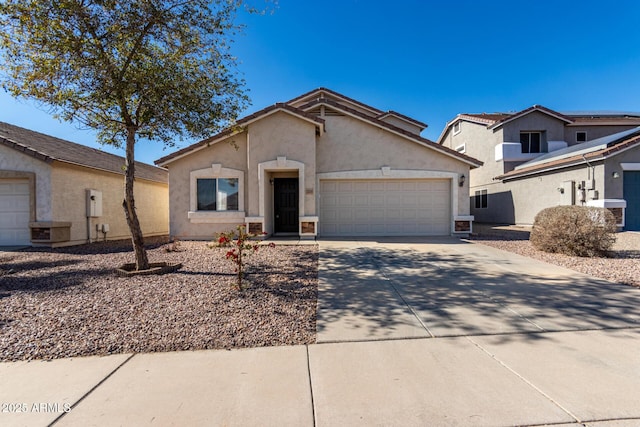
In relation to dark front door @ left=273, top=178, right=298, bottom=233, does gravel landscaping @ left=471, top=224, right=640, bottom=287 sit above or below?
below

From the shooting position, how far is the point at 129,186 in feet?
21.9

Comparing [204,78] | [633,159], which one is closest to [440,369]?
[204,78]

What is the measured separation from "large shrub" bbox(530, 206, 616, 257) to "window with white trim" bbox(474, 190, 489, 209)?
45.0 feet

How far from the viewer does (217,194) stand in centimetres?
1201

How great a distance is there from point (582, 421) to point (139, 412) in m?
3.37

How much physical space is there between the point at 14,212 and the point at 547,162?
23200mm

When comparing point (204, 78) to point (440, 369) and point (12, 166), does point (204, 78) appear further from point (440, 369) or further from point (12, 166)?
point (12, 166)

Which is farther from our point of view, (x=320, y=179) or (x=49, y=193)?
(x=320, y=179)

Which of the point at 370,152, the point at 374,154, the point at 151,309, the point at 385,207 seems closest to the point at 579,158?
the point at 385,207

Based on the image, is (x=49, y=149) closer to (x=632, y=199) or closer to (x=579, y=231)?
(x=579, y=231)

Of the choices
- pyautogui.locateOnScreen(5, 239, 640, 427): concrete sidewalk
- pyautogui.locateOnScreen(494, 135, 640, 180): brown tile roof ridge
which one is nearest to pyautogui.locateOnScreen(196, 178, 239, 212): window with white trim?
pyautogui.locateOnScreen(5, 239, 640, 427): concrete sidewalk

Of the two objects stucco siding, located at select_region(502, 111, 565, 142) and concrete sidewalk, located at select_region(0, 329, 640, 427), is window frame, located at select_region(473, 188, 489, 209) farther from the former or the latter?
concrete sidewalk, located at select_region(0, 329, 640, 427)

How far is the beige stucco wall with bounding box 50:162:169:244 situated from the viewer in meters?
11.1

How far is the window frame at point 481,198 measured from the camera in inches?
838
